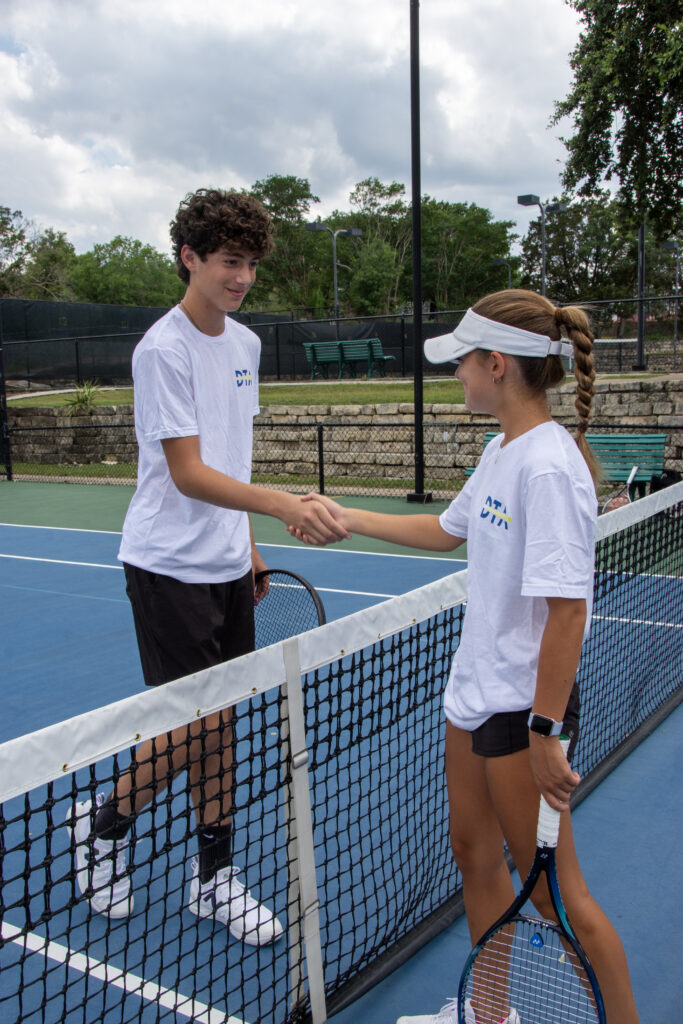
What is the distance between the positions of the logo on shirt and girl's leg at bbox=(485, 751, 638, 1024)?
1.53ft

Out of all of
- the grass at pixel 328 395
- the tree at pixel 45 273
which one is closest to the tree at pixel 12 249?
the tree at pixel 45 273

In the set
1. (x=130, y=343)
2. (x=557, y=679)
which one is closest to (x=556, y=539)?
(x=557, y=679)

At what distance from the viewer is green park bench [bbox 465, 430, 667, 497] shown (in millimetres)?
9273

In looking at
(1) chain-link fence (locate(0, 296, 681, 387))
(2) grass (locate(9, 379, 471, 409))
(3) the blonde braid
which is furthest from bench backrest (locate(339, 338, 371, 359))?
(3) the blonde braid

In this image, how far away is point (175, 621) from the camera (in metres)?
2.44

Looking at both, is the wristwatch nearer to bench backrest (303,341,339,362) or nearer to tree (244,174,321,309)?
bench backrest (303,341,339,362)

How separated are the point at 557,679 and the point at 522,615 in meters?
0.18

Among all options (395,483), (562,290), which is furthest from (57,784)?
(562,290)

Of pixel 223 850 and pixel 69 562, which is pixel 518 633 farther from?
pixel 69 562

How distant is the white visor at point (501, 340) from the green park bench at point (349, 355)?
17960 mm

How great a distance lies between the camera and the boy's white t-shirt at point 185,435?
230cm

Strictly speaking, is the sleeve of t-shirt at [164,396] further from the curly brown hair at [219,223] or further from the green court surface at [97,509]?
the green court surface at [97,509]

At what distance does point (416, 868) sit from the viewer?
2.65 meters

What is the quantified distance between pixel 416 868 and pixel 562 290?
70.3 metres
